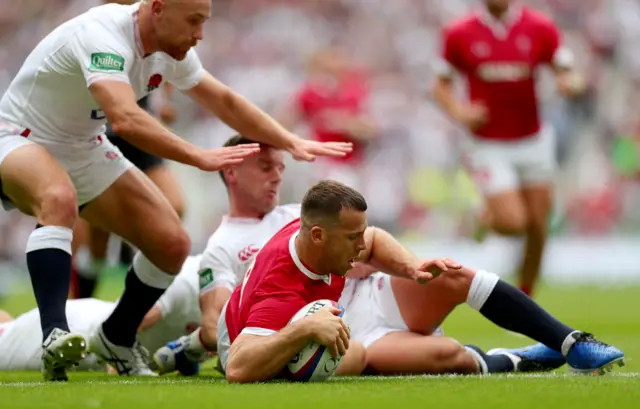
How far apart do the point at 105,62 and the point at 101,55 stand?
39 mm

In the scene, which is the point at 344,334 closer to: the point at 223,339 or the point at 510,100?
the point at 223,339

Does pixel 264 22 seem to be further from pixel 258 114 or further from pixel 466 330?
pixel 258 114

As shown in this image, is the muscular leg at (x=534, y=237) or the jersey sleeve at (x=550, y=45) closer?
the muscular leg at (x=534, y=237)

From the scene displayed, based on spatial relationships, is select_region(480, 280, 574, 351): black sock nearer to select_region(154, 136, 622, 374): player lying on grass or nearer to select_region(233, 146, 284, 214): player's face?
select_region(154, 136, 622, 374): player lying on grass

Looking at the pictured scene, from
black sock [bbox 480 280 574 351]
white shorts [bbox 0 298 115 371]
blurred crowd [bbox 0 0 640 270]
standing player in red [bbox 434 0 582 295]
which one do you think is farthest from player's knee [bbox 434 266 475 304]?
blurred crowd [bbox 0 0 640 270]

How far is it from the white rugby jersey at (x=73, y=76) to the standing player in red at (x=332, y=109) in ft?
26.7

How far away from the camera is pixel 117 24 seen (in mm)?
5766

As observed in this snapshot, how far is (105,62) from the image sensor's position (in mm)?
5551

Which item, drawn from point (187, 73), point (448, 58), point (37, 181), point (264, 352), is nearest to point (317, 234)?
point (264, 352)

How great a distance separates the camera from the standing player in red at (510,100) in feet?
32.2

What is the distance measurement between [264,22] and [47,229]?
15606 millimetres

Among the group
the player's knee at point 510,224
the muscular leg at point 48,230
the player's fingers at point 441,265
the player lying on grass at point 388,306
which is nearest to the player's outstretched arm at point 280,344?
the player's fingers at point 441,265

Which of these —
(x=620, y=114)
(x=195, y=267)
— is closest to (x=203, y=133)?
(x=620, y=114)

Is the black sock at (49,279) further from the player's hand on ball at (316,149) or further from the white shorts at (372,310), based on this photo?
the white shorts at (372,310)
